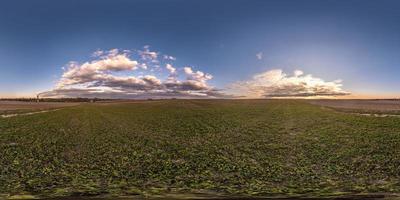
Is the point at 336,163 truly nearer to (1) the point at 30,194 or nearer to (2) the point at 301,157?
(2) the point at 301,157

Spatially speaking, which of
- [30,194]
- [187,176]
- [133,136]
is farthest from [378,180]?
[133,136]

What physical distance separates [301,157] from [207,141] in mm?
9991

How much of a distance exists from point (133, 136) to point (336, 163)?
20.1m

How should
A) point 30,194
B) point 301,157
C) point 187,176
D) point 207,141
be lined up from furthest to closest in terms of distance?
point 207,141, point 301,157, point 187,176, point 30,194

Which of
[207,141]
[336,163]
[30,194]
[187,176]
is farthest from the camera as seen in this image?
[207,141]

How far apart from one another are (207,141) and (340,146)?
10.2 meters

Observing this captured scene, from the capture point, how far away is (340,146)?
29078 mm

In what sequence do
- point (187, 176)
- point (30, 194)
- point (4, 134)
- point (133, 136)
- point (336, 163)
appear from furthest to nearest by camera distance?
point (4, 134)
point (133, 136)
point (336, 163)
point (187, 176)
point (30, 194)

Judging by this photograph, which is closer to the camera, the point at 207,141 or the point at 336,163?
the point at 336,163

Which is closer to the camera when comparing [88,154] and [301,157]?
[301,157]

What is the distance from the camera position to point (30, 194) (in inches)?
574

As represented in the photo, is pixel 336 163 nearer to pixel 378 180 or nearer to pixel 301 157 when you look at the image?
pixel 301 157

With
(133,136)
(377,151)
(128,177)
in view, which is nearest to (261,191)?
(128,177)

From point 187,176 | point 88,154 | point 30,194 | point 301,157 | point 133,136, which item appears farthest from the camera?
point 133,136
